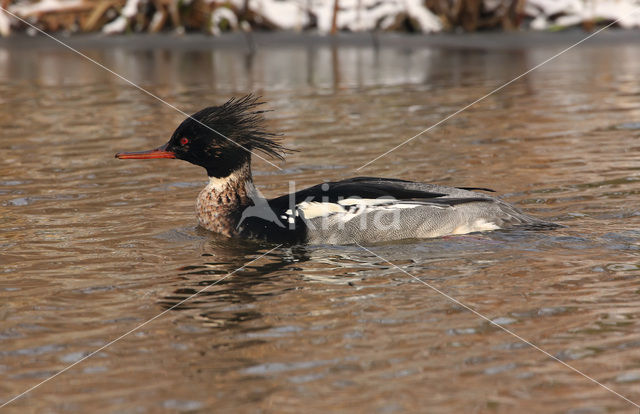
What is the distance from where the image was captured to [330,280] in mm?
5934

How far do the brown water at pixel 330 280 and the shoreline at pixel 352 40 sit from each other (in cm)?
509

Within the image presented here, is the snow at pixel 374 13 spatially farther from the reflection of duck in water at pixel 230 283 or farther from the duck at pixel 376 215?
the reflection of duck in water at pixel 230 283

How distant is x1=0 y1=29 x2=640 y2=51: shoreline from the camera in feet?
57.9

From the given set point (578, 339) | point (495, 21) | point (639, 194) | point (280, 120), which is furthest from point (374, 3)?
point (578, 339)

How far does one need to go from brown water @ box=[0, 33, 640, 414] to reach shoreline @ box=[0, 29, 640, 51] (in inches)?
200

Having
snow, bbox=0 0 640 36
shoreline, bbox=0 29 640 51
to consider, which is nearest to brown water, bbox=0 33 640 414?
shoreline, bbox=0 29 640 51

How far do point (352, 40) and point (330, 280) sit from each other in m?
13.2

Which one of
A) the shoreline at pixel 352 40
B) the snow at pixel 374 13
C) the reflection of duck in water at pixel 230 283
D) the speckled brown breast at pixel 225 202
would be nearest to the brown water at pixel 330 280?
the reflection of duck in water at pixel 230 283

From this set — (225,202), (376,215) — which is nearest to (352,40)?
(225,202)

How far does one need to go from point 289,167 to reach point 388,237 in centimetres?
296

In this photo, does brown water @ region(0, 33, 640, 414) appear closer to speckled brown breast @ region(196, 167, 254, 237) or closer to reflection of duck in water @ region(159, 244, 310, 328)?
reflection of duck in water @ region(159, 244, 310, 328)

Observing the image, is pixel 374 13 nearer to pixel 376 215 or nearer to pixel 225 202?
pixel 225 202

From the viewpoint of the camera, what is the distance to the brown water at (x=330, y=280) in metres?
4.29
